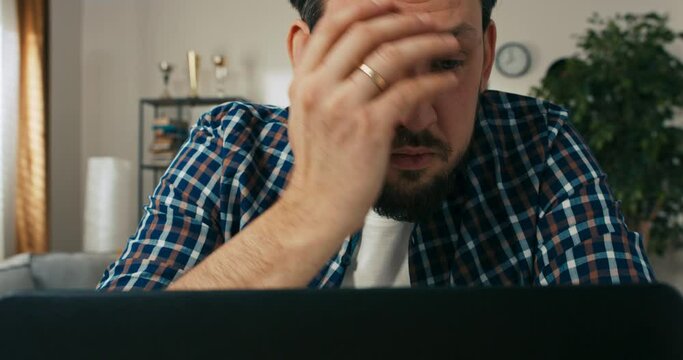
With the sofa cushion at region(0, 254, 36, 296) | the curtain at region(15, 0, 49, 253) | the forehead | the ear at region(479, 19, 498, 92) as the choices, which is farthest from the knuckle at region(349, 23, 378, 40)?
the curtain at region(15, 0, 49, 253)

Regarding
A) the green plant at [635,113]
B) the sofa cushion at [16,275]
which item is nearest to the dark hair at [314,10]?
the sofa cushion at [16,275]

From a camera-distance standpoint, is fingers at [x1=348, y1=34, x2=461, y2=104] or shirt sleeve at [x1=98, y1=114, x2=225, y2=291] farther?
shirt sleeve at [x1=98, y1=114, x2=225, y2=291]

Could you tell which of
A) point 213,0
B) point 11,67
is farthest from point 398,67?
point 213,0

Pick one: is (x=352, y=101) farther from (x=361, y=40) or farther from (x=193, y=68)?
(x=193, y=68)

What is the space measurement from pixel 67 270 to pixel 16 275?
195 mm

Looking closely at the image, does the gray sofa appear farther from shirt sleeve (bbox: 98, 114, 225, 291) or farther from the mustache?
the mustache

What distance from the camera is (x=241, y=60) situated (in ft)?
15.9

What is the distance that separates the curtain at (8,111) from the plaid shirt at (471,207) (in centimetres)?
349

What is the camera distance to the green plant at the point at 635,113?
356 cm

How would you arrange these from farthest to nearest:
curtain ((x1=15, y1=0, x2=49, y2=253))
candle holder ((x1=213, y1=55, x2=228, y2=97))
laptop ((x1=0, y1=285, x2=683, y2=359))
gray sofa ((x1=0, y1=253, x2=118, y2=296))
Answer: candle holder ((x1=213, y1=55, x2=228, y2=97)) < curtain ((x1=15, y1=0, x2=49, y2=253)) < gray sofa ((x1=0, y1=253, x2=118, y2=296)) < laptop ((x1=0, y1=285, x2=683, y2=359))

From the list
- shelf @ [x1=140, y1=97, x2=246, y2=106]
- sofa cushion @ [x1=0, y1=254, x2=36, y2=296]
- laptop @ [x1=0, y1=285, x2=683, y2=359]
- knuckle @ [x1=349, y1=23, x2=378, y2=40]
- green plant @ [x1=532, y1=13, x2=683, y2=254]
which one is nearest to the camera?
laptop @ [x1=0, y1=285, x2=683, y2=359]

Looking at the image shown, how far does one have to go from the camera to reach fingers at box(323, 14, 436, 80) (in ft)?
2.05

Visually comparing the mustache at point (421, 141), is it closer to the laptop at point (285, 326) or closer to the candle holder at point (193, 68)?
the laptop at point (285, 326)

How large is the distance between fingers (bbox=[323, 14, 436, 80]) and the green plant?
10.3 ft
